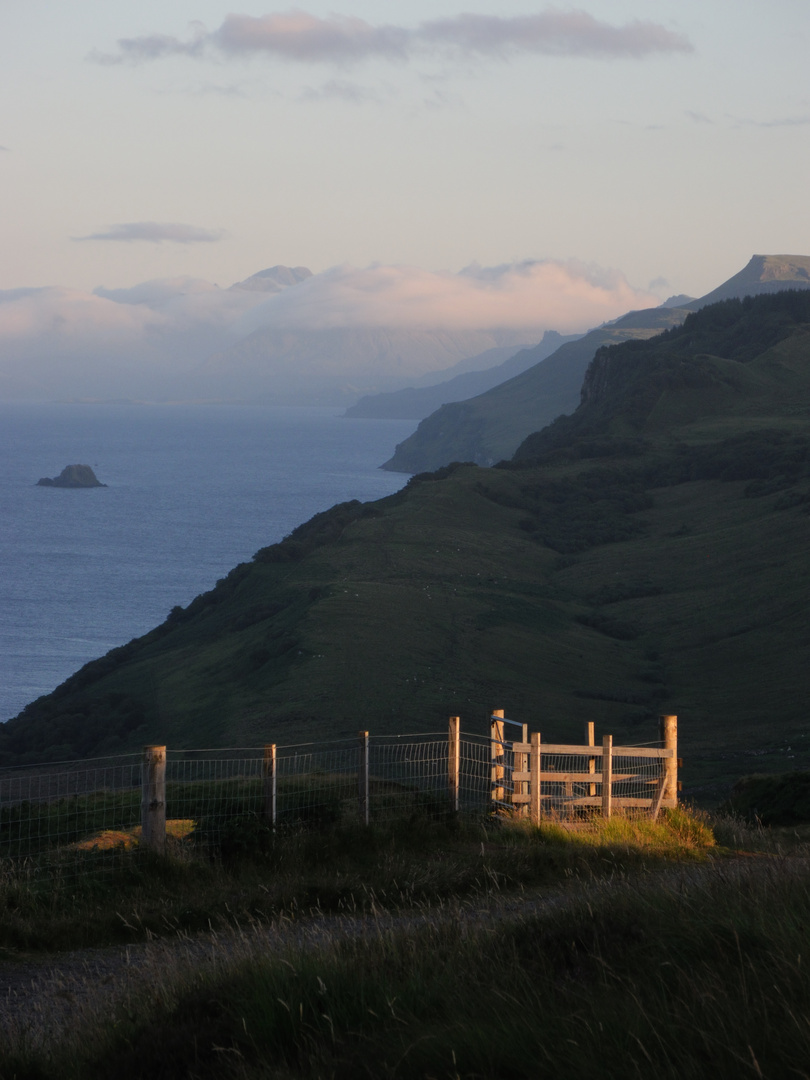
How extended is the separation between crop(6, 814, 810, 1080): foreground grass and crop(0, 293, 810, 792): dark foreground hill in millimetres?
43360

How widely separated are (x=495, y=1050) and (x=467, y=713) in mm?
53866

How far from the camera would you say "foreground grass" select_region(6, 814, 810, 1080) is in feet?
12.9

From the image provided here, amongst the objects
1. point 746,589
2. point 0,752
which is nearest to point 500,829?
point 0,752

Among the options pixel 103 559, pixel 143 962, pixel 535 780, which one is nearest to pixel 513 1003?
pixel 143 962

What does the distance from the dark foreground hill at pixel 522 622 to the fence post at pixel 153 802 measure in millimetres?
40618

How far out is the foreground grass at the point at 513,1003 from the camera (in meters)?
3.93

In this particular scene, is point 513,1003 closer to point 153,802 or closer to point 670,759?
point 153,802

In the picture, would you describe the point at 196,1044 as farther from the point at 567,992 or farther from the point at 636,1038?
the point at 636,1038

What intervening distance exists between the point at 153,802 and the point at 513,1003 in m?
5.45

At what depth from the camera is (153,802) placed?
30.6 feet

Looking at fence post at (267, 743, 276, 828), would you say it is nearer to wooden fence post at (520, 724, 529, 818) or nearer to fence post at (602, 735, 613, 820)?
wooden fence post at (520, 724, 529, 818)

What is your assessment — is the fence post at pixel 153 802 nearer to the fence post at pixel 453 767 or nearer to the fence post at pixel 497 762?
the fence post at pixel 453 767

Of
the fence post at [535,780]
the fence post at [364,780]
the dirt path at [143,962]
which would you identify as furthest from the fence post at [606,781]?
the dirt path at [143,962]

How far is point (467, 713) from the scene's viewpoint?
57.5 m
